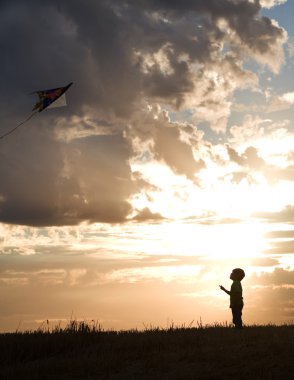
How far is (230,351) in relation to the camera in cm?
1270

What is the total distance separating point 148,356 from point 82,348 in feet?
7.47

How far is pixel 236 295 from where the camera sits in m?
17.9

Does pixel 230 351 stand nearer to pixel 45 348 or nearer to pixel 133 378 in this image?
pixel 133 378

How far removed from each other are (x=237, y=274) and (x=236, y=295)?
2.40 feet

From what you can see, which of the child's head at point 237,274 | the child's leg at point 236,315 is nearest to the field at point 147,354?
the child's leg at point 236,315

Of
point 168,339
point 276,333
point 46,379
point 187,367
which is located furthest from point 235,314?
point 46,379

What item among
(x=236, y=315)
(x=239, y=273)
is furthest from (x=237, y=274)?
(x=236, y=315)

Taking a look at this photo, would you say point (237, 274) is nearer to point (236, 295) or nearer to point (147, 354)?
point (236, 295)

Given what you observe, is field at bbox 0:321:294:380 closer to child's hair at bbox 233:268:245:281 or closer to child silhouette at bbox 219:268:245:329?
child silhouette at bbox 219:268:245:329

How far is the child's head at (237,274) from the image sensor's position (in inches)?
713

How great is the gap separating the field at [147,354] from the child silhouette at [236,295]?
1.22m

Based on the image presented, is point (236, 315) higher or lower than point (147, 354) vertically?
higher

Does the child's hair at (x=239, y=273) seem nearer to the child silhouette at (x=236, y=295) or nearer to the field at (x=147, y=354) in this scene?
the child silhouette at (x=236, y=295)

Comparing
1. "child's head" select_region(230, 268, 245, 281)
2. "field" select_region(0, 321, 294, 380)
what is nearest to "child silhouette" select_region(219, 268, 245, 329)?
"child's head" select_region(230, 268, 245, 281)
